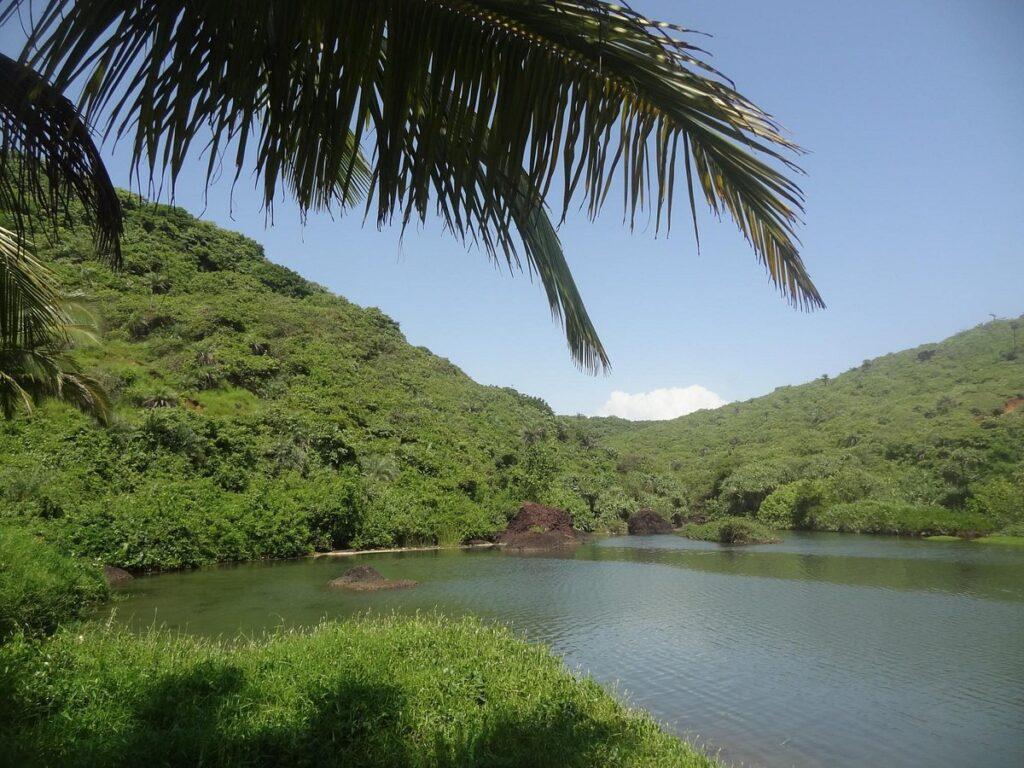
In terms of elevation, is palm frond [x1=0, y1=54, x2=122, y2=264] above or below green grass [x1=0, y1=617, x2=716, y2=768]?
above

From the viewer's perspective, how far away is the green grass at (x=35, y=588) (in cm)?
748

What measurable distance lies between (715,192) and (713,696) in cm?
827

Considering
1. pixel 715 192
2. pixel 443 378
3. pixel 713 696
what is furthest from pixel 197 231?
pixel 715 192

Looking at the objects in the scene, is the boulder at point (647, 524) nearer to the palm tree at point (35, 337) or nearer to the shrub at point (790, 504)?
the shrub at point (790, 504)

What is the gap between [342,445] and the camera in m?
29.6

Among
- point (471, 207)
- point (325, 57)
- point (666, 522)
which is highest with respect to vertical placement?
point (325, 57)

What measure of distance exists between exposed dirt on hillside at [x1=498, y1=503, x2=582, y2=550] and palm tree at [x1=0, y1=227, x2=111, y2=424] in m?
22.9

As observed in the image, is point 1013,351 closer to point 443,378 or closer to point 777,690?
point 443,378

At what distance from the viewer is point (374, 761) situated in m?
4.57

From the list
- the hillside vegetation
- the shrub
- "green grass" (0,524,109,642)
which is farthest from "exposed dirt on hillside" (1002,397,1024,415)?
"green grass" (0,524,109,642)

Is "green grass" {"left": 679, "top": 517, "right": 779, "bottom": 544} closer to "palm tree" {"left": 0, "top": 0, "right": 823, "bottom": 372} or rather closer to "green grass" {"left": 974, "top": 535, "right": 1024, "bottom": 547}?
"green grass" {"left": 974, "top": 535, "right": 1024, "bottom": 547}

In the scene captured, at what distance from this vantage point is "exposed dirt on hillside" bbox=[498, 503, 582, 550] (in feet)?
97.7

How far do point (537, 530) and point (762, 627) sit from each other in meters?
18.6

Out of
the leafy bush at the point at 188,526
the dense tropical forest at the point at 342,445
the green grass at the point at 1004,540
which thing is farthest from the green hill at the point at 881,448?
the leafy bush at the point at 188,526
